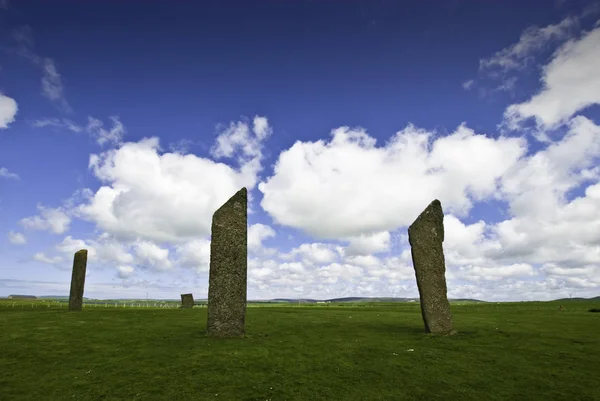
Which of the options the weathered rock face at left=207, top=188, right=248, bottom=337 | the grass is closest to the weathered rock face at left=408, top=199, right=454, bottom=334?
the grass

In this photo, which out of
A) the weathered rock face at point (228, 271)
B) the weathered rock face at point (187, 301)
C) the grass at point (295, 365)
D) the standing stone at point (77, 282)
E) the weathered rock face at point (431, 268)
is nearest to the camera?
the grass at point (295, 365)

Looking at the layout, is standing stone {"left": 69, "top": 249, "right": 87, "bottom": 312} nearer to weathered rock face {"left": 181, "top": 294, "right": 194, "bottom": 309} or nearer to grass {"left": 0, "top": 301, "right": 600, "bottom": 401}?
grass {"left": 0, "top": 301, "right": 600, "bottom": 401}

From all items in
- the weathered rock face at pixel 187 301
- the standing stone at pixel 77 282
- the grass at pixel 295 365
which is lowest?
the grass at pixel 295 365

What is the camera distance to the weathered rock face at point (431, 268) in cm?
2197

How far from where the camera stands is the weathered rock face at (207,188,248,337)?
20.5 m

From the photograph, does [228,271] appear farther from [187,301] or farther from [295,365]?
[187,301]

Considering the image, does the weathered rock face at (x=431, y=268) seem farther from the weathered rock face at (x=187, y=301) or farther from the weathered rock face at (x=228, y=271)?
the weathered rock face at (x=187, y=301)

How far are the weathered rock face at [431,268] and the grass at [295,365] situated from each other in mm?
1200

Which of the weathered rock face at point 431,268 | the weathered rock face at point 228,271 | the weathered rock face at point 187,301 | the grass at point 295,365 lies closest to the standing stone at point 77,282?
the grass at point 295,365

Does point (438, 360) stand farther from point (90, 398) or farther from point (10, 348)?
point (10, 348)

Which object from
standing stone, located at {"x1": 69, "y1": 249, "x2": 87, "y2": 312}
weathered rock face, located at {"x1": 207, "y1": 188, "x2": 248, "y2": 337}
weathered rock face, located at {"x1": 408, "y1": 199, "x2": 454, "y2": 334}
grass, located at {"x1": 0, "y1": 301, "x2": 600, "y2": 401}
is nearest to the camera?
grass, located at {"x1": 0, "y1": 301, "x2": 600, "y2": 401}

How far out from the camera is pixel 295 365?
15.3m

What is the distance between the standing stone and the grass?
50.2 ft

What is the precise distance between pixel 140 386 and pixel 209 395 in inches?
101
